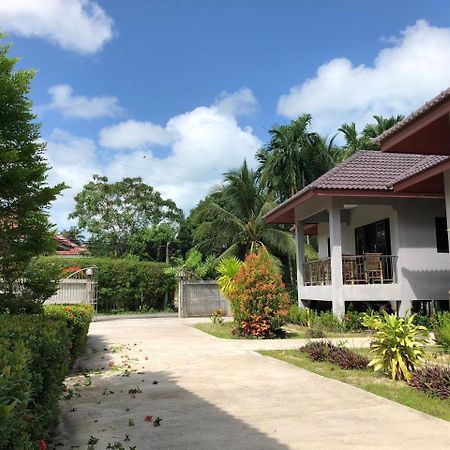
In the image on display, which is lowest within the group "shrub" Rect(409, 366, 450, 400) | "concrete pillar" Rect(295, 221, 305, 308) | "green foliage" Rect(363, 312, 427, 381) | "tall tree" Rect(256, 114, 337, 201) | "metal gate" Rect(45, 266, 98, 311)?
"shrub" Rect(409, 366, 450, 400)

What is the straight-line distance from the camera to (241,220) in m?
27.6

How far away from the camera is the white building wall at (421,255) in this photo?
15.3 m

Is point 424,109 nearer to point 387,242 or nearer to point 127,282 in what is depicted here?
point 387,242

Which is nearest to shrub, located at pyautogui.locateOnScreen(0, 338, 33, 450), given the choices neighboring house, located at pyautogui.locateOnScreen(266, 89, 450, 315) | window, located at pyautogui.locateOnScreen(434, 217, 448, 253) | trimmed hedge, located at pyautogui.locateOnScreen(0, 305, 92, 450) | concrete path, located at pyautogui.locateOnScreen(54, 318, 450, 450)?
trimmed hedge, located at pyautogui.locateOnScreen(0, 305, 92, 450)

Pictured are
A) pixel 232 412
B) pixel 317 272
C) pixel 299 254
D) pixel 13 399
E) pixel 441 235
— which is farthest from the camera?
pixel 299 254

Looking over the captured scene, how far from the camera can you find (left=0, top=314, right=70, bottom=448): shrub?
139 inches

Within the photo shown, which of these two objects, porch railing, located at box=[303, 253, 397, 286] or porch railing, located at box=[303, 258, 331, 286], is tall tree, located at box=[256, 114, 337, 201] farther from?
porch railing, located at box=[303, 253, 397, 286]

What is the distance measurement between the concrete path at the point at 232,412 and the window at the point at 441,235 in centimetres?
889

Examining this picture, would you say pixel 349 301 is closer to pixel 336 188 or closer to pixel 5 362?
pixel 336 188

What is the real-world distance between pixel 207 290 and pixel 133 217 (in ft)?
51.0

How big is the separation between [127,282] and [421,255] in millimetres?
17884

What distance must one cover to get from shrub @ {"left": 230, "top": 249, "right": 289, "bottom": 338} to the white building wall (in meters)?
4.11

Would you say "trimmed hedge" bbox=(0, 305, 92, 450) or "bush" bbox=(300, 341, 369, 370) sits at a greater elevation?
"trimmed hedge" bbox=(0, 305, 92, 450)

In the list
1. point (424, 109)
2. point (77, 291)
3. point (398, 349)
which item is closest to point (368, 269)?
point (424, 109)
